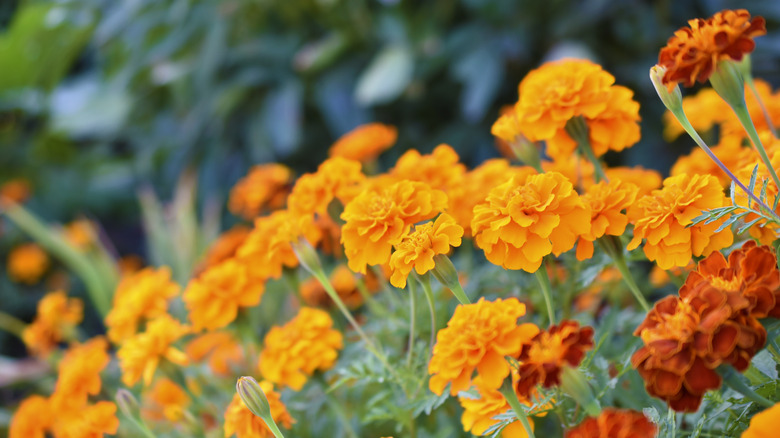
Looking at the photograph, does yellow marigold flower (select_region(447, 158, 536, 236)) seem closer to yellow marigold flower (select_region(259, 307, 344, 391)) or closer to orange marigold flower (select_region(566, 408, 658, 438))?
yellow marigold flower (select_region(259, 307, 344, 391))

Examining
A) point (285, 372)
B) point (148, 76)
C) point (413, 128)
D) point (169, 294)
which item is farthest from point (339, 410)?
point (148, 76)

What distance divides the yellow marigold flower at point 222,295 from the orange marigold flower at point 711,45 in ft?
1.45

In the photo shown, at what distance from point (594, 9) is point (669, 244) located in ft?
4.34

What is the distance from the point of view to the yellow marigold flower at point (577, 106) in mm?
538

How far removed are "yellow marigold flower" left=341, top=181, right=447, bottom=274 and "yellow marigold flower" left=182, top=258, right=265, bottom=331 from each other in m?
0.21

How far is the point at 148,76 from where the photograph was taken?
83.9 inches

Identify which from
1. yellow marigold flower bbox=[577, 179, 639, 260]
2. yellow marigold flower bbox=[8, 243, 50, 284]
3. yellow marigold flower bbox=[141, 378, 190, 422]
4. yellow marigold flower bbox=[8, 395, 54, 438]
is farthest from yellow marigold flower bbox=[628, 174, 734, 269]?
yellow marigold flower bbox=[8, 243, 50, 284]

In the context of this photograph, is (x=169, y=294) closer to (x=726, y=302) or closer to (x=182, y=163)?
(x=726, y=302)

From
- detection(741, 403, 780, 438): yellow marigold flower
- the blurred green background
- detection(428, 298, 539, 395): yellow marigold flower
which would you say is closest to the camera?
detection(741, 403, 780, 438): yellow marigold flower

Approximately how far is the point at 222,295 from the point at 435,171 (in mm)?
256

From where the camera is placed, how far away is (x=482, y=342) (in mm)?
399

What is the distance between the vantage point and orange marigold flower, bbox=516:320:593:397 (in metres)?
0.36

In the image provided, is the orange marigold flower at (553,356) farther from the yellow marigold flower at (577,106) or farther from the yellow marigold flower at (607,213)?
the yellow marigold flower at (577,106)

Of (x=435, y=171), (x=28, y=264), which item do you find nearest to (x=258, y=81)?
(x=28, y=264)
